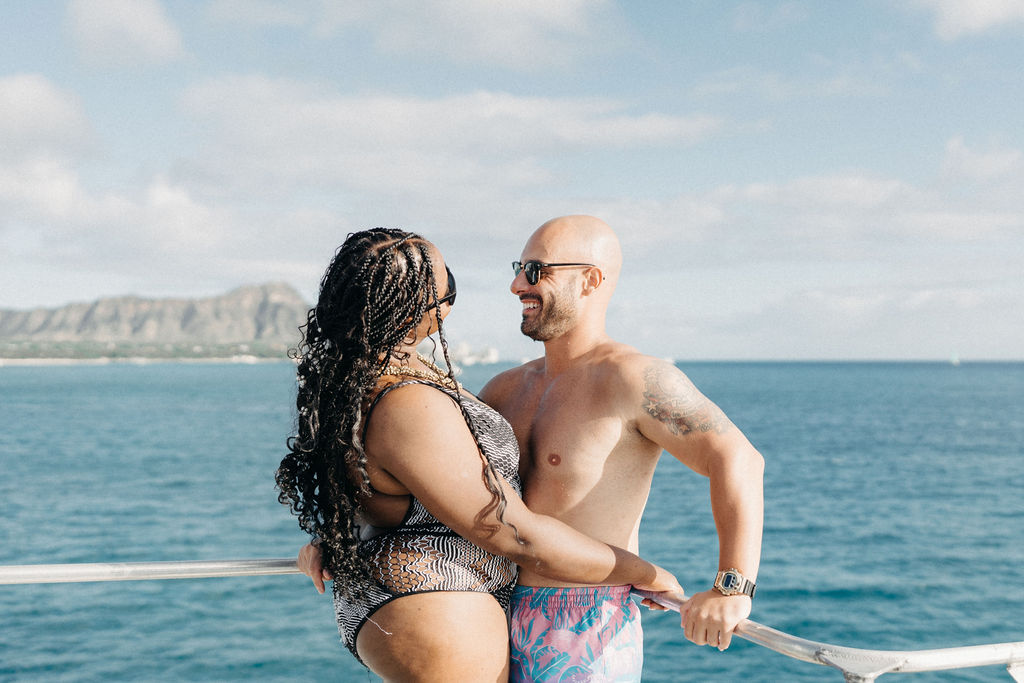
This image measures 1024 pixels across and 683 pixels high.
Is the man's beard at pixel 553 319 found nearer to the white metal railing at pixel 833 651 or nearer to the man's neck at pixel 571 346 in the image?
the man's neck at pixel 571 346

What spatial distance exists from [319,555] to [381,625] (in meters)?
0.36

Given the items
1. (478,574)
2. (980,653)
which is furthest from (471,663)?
(980,653)

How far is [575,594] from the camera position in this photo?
9.20ft

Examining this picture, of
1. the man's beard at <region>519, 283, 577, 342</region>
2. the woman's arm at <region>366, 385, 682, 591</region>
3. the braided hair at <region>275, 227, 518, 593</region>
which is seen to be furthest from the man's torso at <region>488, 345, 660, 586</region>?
the braided hair at <region>275, 227, 518, 593</region>

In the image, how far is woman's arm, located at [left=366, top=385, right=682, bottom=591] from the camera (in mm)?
2234

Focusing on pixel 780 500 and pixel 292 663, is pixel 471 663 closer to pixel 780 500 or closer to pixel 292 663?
pixel 292 663

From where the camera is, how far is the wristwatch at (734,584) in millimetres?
2461

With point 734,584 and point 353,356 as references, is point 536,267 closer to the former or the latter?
point 353,356

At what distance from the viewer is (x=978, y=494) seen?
34.1 meters

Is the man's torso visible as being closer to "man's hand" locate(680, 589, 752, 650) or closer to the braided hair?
"man's hand" locate(680, 589, 752, 650)

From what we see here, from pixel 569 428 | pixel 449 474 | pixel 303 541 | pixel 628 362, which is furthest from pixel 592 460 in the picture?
pixel 303 541

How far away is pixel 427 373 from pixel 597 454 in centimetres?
74

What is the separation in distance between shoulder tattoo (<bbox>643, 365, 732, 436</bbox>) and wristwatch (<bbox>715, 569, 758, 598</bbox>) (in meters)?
0.44

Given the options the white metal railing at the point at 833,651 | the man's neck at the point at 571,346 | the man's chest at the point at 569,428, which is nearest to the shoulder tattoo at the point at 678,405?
the man's chest at the point at 569,428
